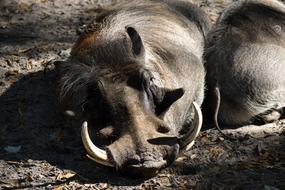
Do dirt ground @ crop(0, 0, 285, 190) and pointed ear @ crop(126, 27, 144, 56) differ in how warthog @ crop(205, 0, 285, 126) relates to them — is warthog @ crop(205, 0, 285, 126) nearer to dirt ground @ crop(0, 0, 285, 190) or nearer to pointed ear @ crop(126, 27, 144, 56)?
dirt ground @ crop(0, 0, 285, 190)

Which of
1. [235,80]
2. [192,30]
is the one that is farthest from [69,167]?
[192,30]

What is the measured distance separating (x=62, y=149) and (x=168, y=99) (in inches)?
29.7

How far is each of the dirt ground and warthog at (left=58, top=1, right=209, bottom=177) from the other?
0.62 feet

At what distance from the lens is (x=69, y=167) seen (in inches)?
151

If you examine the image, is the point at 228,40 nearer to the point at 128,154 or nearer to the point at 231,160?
the point at 231,160

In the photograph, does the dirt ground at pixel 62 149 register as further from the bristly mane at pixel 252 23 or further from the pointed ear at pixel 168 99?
the bristly mane at pixel 252 23

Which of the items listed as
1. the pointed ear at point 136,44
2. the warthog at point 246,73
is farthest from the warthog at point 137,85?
the warthog at point 246,73

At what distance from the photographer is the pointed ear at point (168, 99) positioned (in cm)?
378

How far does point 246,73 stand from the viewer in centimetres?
443

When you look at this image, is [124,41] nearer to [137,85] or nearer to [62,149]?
[137,85]

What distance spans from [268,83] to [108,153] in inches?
58.5

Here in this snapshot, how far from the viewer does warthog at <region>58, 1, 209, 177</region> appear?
3.44 meters

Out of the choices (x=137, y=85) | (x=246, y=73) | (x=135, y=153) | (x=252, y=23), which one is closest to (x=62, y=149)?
(x=137, y=85)

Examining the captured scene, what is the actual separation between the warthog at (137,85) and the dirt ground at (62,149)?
0.62 feet
